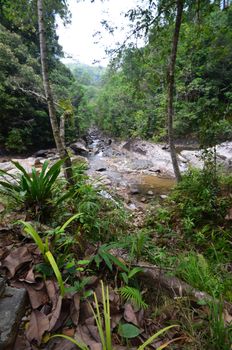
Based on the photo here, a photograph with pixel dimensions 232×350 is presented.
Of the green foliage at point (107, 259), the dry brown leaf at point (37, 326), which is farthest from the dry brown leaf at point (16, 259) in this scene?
the green foliage at point (107, 259)

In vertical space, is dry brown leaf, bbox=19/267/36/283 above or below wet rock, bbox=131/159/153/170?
above

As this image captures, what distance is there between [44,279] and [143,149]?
12.4 meters

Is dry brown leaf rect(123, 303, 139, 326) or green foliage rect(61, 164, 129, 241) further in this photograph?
green foliage rect(61, 164, 129, 241)

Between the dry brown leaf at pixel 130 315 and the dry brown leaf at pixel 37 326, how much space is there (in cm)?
48

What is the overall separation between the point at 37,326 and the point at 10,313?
16 cm

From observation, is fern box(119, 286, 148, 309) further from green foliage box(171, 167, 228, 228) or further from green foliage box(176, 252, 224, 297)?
green foliage box(171, 167, 228, 228)

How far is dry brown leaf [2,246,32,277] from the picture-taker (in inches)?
56.5

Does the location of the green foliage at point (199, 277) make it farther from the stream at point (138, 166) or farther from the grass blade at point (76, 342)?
the stream at point (138, 166)

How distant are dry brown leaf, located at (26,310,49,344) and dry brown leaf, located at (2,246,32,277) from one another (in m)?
0.36

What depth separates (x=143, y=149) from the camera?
1335 centimetres

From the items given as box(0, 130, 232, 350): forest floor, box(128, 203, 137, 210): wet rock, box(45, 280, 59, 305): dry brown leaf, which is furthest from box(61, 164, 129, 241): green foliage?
box(128, 203, 137, 210): wet rock

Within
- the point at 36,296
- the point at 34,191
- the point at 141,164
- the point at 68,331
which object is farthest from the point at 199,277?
the point at 141,164

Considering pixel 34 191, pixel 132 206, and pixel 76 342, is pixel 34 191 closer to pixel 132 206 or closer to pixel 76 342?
pixel 76 342

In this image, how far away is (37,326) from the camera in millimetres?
1106
